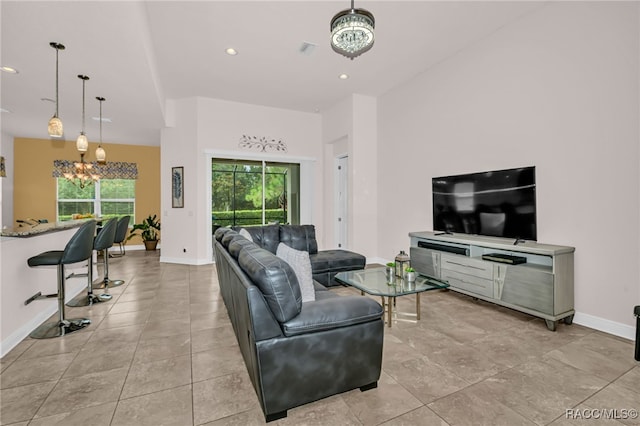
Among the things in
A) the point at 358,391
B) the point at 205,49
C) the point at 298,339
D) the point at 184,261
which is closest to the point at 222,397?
the point at 298,339

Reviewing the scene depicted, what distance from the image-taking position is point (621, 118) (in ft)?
8.80

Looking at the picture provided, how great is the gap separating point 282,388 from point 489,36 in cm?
468

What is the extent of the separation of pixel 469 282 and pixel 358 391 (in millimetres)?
2313

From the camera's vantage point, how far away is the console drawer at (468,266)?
3.37 m

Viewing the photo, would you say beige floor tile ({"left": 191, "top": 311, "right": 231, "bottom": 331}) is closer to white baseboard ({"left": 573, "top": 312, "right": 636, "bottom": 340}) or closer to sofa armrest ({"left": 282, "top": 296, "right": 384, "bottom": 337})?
sofa armrest ({"left": 282, "top": 296, "right": 384, "bottom": 337})

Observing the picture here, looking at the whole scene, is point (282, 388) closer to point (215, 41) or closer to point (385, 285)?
point (385, 285)

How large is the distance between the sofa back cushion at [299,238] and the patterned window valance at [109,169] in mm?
6018

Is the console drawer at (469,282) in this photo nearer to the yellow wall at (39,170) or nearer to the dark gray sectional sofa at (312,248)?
the dark gray sectional sofa at (312,248)

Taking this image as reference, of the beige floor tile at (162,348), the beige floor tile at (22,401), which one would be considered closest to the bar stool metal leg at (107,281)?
the beige floor tile at (162,348)

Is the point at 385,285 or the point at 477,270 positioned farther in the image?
the point at 477,270

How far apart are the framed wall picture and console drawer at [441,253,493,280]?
5.24m

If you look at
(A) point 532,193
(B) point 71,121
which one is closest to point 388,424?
(A) point 532,193

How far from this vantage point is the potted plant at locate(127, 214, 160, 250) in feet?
25.3

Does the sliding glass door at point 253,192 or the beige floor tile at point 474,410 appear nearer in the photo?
the beige floor tile at point 474,410
